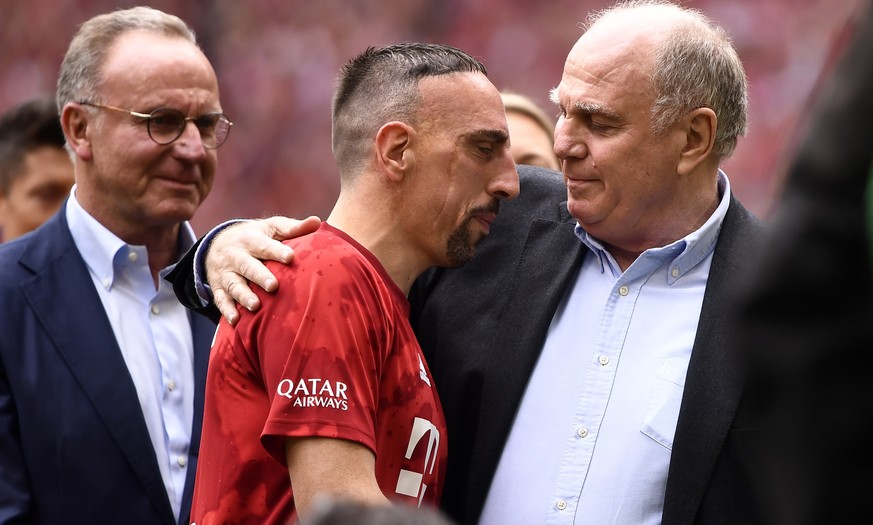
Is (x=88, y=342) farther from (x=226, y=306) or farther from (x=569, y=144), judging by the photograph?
(x=569, y=144)

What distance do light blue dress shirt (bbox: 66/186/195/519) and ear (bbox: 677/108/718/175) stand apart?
64.0 inches

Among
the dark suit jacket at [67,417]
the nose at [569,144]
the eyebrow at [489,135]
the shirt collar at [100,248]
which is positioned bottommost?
the dark suit jacket at [67,417]

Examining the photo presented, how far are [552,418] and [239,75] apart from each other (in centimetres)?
466

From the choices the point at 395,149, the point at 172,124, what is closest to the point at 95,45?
the point at 172,124

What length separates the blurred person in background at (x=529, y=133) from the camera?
461cm

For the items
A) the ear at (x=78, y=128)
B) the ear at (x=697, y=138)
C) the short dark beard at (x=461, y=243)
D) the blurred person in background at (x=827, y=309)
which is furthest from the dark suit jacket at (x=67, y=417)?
the blurred person in background at (x=827, y=309)

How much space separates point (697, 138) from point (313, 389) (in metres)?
1.44

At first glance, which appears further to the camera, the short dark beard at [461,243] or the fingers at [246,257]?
the short dark beard at [461,243]

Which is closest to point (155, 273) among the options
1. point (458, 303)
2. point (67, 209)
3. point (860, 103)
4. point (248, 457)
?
point (67, 209)

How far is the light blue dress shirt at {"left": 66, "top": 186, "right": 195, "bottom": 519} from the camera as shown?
335 cm

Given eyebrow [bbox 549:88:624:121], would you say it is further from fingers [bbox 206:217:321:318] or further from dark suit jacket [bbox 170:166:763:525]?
fingers [bbox 206:217:321:318]

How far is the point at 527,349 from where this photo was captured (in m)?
2.95

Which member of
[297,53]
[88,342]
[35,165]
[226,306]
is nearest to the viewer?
[226,306]

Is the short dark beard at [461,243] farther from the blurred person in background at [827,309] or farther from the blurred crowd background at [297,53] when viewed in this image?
the blurred crowd background at [297,53]
